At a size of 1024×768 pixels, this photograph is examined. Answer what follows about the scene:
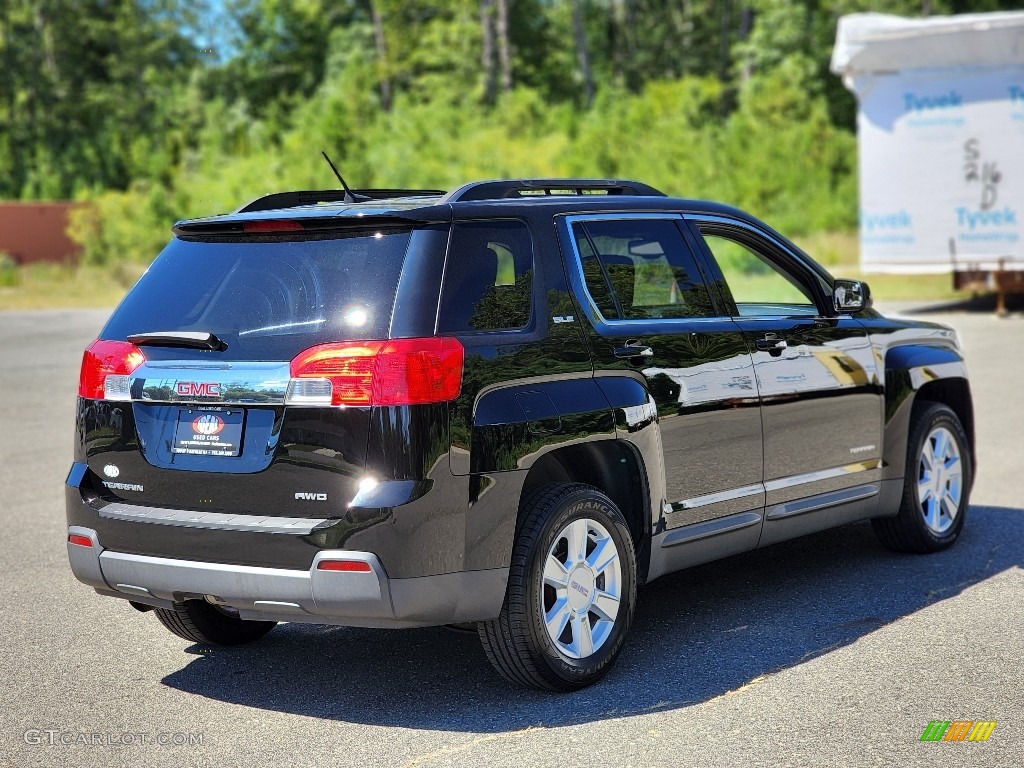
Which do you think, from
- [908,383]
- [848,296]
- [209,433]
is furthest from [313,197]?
[908,383]

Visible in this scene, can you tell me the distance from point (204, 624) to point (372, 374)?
5.74 feet

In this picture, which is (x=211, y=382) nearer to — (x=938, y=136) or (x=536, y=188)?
(x=536, y=188)

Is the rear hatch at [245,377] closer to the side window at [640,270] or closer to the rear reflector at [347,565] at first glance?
the rear reflector at [347,565]

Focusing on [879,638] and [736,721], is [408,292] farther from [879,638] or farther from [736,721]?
[879,638]

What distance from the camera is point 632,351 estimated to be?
5.32 metres

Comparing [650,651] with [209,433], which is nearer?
[209,433]

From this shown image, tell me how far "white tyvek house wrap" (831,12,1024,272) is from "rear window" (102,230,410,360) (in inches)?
688

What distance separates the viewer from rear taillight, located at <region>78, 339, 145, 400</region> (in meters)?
5.00

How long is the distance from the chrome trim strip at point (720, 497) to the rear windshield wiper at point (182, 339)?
190 centimetres

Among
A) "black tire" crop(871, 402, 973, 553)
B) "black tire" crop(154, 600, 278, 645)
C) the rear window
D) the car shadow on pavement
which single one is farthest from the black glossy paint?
"black tire" crop(154, 600, 278, 645)

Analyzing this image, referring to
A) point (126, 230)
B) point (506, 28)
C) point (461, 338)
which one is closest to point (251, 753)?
point (461, 338)

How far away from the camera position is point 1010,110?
2048 cm

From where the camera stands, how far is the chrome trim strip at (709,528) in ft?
18.1

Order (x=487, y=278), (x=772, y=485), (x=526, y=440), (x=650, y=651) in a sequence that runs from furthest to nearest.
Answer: (x=772, y=485)
(x=650, y=651)
(x=487, y=278)
(x=526, y=440)
